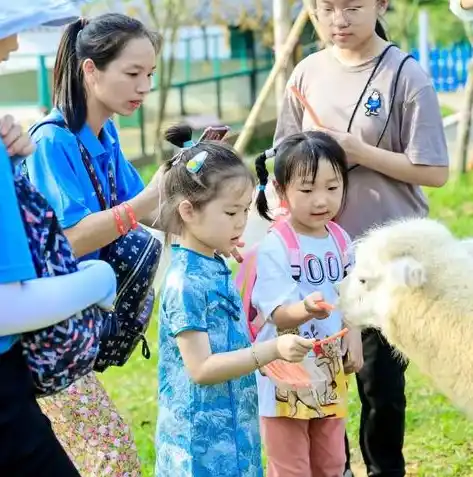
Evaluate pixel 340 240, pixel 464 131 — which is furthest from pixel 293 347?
pixel 464 131

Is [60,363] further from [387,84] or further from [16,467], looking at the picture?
[387,84]

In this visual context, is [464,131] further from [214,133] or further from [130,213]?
[130,213]

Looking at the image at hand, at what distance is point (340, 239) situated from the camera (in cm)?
345

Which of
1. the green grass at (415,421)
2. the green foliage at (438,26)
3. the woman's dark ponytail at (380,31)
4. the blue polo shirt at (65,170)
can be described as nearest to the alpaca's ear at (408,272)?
the blue polo shirt at (65,170)

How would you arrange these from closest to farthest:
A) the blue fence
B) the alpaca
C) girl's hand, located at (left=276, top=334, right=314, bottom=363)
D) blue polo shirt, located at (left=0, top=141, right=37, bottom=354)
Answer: blue polo shirt, located at (left=0, top=141, right=37, bottom=354)
girl's hand, located at (left=276, top=334, right=314, bottom=363)
the alpaca
the blue fence

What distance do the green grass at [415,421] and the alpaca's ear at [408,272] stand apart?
165 cm

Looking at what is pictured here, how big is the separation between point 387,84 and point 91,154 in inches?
43.4

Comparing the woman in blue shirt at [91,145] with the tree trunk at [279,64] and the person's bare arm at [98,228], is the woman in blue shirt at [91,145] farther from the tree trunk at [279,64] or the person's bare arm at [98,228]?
the tree trunk at [279,64]

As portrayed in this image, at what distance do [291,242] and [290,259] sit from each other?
0.06 metres

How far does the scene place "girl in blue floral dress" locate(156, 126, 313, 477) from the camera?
291cm

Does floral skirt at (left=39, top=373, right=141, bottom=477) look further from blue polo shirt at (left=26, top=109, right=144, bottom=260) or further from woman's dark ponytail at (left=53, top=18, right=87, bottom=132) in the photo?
woman's dark ponytail at (left=53, top=18, right=87, bottom=132)

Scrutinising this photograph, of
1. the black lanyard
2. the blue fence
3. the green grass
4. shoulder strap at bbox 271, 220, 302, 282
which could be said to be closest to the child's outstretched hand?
shoulder strap at bbox 271, 220, 302, 282

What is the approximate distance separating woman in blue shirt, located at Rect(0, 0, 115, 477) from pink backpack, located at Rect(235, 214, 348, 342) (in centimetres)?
96

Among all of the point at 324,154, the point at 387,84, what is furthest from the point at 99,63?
the point at 387,84
